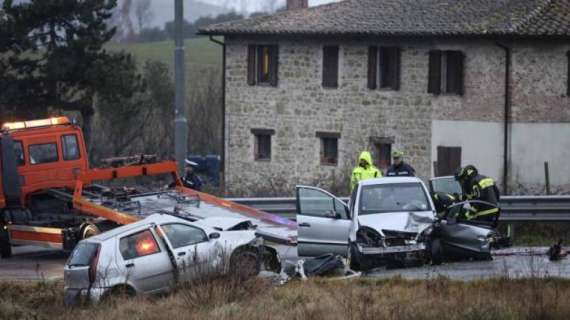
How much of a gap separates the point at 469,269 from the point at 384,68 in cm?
2110

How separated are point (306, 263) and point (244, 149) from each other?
22.7 m

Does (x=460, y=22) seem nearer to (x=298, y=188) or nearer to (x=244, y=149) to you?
(x=244, y=149)

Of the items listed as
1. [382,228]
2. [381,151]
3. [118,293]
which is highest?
[381,151]

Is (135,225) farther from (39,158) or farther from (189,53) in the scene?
(189,53)

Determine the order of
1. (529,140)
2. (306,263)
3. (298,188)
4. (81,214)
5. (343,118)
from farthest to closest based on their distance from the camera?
1. (343,118)
2. (529,140)
3. (81,214)
4. (298,188)
5. (306,263)

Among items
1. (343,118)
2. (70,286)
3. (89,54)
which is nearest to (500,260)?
(70,286)

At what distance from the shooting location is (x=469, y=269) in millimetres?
19109

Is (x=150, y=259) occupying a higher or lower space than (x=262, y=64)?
lower

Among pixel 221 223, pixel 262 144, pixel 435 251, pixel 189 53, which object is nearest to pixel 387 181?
pixel 435 251

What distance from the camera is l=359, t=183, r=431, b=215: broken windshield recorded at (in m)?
20.4

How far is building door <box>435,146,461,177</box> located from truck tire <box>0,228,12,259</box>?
17.2m

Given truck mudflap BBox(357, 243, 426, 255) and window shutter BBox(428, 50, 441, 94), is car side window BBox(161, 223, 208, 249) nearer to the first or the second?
truck mudflap BBox(357, 243, 426, 255)

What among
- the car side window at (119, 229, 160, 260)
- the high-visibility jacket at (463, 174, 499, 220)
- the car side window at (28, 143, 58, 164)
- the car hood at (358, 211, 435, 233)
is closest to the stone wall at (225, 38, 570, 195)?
the car side window at (28, 143, 58, 164)

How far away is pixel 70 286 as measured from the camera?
57.9 feet
